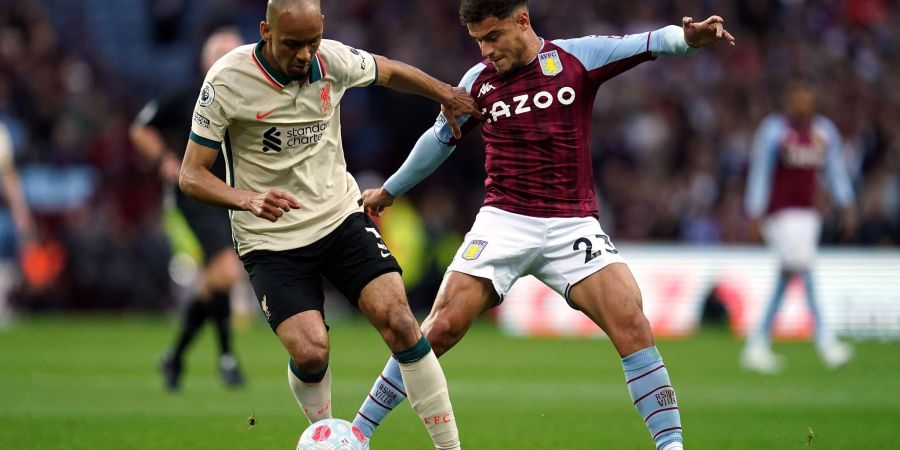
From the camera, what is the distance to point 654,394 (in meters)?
6.26

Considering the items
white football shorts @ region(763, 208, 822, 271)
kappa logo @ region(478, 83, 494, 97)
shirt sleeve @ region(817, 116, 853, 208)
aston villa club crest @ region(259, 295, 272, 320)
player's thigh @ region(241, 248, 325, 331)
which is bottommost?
white football shorts @ region(763, 208, 822, 271)

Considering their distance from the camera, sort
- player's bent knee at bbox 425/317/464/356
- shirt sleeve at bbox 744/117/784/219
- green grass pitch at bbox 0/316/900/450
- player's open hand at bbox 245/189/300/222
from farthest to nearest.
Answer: shirt sleeve at bbox 744/117/784/219
green grass pitch at bbox 0/316/900/450
player's bent knee at bbox 425/317/464/356
player's open hand at bbox 245/189/300/222

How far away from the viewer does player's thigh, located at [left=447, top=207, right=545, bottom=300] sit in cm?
662

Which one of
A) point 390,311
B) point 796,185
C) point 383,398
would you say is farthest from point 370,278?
point 796,185

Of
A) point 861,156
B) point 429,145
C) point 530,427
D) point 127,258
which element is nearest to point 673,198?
point 861,156

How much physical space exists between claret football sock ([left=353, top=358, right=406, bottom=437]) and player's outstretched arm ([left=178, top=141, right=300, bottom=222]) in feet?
3.93

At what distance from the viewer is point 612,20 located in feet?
72.6

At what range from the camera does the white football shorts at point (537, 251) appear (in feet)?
21.4

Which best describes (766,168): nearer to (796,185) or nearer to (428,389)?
(796,185)

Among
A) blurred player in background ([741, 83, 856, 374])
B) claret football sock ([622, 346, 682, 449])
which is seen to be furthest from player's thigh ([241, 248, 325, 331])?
blurred player in background ([741, 83, 856, 374])

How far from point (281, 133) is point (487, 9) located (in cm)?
120

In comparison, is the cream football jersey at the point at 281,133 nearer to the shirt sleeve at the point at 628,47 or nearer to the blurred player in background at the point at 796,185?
the shirt sleeve at the point at 628,47

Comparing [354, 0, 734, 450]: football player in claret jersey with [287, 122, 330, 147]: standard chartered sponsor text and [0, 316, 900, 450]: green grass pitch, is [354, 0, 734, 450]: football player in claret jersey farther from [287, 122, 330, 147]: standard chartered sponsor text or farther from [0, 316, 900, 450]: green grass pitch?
[0, 316, 900, 450]: green grass pitch

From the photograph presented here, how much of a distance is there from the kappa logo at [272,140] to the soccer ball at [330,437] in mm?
1332
